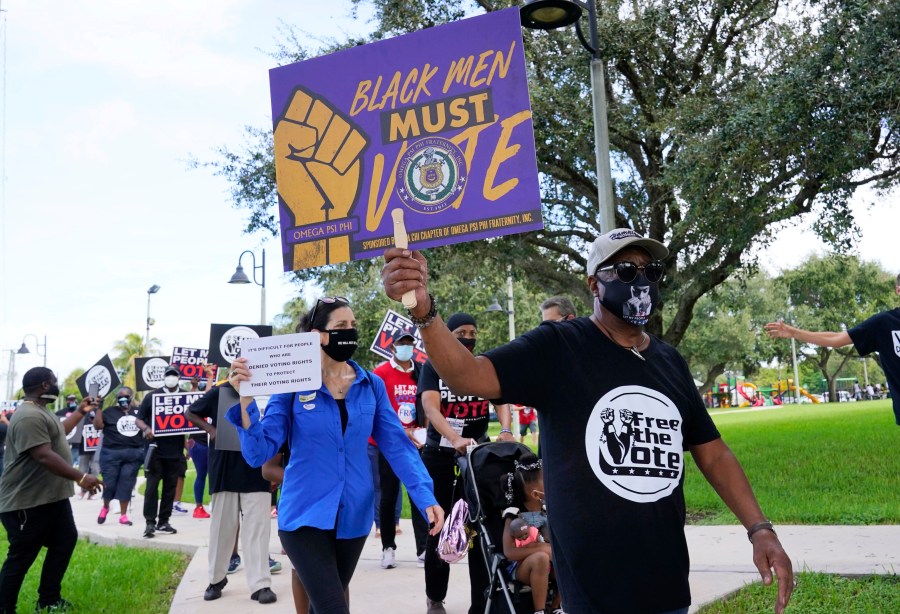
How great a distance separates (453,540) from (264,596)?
2647mm

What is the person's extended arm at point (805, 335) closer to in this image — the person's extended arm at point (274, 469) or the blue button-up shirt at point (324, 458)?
the blue button-up shirt at point (324, 458)

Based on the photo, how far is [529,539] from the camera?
4.85m

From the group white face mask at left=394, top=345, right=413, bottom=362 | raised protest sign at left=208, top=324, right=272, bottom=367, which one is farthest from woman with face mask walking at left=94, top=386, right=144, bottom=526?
white face mask at left=394, top=345, right=413, bottom=362

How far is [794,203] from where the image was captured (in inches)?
447

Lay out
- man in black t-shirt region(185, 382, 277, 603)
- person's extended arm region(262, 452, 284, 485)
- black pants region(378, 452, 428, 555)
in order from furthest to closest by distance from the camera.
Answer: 1. black pants region(378, 452, 428, 555)
2. man in black t-shirt region(185, 382, 277, 603)
3. person's extended arm region(262, 452, 284, 485)

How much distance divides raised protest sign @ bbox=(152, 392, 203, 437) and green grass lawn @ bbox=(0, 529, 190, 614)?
5.25 feet

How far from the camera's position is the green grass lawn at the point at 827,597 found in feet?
16.7

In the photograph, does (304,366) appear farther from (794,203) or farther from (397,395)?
(794,203)

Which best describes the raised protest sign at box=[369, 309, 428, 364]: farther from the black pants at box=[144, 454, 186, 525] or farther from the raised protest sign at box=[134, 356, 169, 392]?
the raised protest sign at box=[134, 356, 169, 392]

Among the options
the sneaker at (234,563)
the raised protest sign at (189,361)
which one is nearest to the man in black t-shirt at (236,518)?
the sneaker at (234,563)

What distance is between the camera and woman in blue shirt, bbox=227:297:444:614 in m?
4.02

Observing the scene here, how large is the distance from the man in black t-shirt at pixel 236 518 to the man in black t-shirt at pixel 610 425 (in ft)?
15.3

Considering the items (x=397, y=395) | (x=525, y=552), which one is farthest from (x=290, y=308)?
(x=525, y=552)

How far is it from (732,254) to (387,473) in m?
8.11
